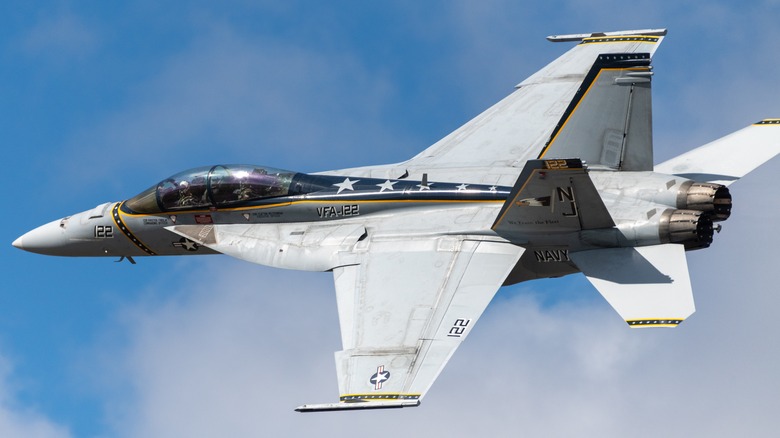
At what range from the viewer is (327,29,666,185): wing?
31.7 meters

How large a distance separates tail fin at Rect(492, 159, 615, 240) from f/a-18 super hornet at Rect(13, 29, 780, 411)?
0.03 metres

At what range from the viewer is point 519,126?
3456 cm

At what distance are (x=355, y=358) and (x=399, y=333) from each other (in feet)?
3.21

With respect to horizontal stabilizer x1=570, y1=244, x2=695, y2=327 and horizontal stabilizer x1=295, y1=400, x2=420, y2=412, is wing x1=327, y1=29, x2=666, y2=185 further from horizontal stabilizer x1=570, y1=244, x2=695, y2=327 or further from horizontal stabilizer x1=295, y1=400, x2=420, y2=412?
horizontal stabilizer x1=295, y1=400, x2=420, y2=412

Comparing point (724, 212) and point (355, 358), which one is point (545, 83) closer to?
point (724, 212)

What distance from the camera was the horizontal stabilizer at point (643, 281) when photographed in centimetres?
2706

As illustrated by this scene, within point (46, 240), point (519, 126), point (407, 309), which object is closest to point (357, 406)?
point (407, 309)

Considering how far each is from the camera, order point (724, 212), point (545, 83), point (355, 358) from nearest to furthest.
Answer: point (355, 358)
point (724, 212)
point (545, 83)

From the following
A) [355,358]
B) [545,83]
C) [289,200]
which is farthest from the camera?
[545,83]

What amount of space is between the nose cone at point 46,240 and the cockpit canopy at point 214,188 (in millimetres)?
1900

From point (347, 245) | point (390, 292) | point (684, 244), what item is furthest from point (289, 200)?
point (684, 244)

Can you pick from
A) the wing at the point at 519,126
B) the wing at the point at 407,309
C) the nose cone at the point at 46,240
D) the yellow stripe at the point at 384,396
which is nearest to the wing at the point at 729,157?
the wing at the point at 519,126

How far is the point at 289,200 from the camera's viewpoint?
31.8 m

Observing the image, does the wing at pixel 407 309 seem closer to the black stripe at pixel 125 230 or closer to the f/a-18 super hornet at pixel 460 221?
the f/a-18 super hornet at pixel 460 221
